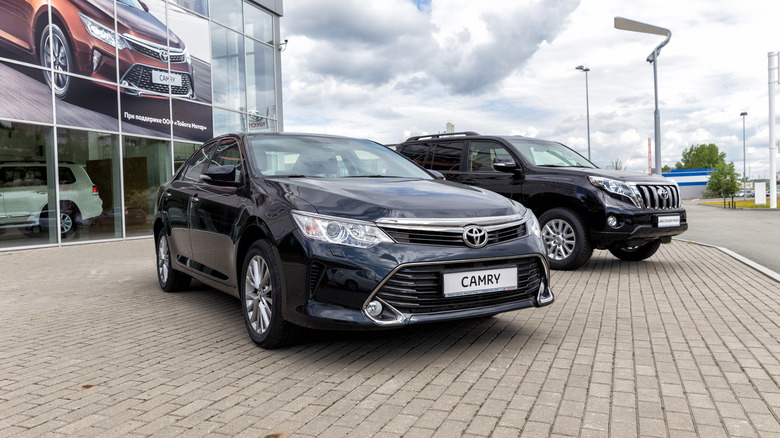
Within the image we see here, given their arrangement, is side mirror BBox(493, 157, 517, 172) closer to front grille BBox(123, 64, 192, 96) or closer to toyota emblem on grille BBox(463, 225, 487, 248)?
toyota emblem on grille BBox(463, 225, 487, 248)

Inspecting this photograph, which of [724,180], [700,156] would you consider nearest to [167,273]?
[724,180]

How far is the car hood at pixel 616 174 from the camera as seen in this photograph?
24.7 ft

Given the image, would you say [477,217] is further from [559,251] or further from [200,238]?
[559,251]

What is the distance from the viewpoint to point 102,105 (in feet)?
47.1

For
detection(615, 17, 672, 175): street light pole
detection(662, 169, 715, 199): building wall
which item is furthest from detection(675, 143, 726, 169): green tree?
detection(615, 17, 672, 175): street light pole

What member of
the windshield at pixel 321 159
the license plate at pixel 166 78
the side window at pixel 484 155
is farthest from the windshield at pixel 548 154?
the license plate at pixel 166 78

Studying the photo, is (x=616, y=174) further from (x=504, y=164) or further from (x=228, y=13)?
(x=228, y=13)

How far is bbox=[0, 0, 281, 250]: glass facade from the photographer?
41.6ft

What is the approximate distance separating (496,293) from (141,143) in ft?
45.6

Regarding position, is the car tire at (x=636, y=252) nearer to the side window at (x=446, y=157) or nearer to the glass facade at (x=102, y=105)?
the side window at (x=446, y=157)

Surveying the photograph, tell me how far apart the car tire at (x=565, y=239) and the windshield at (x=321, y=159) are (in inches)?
121

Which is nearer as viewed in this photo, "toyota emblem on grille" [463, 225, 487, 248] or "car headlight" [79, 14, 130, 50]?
"toyota emblem on grille" [463, 225, 487, 248]

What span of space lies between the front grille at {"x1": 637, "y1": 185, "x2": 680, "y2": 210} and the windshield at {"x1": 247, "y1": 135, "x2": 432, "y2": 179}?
3587mm

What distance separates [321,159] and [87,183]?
37.5 feet
